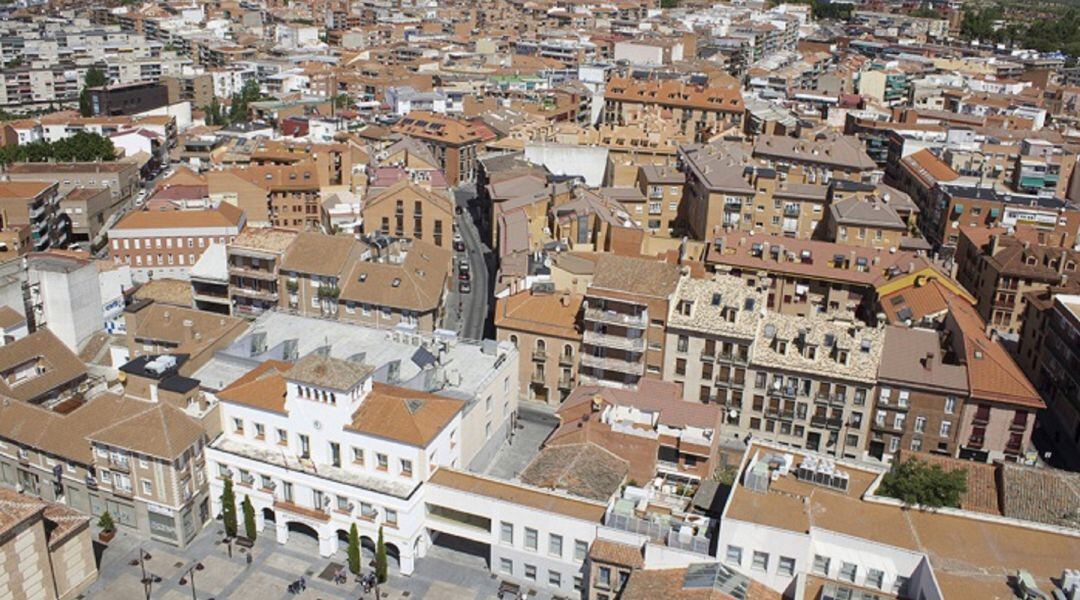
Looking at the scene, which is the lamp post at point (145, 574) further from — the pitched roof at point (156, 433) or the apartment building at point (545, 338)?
the apartment building at point (545, 338)

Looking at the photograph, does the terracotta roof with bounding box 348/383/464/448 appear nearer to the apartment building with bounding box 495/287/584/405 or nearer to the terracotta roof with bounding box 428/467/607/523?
the terracotta roof with bounding box 428/467/607/523

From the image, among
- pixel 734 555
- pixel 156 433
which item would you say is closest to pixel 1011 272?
pixel 734 555

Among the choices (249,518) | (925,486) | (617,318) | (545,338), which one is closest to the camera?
(925,486)

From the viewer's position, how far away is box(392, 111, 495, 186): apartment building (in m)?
188

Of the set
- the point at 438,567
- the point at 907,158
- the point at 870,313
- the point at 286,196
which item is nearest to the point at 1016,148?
the point at 907,158

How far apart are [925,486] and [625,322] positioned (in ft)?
116

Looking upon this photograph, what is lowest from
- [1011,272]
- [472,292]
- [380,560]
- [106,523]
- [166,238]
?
[106,523]

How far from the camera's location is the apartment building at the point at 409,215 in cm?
13100

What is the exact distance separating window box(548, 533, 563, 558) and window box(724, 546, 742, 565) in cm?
1354

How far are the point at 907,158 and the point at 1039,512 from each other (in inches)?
4400

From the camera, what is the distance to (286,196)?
15238 cm

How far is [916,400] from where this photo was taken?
90188mm

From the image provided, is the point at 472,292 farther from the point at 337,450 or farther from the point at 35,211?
the point at 35,211

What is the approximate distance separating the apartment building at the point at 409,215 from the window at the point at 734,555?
7772 centimetres
